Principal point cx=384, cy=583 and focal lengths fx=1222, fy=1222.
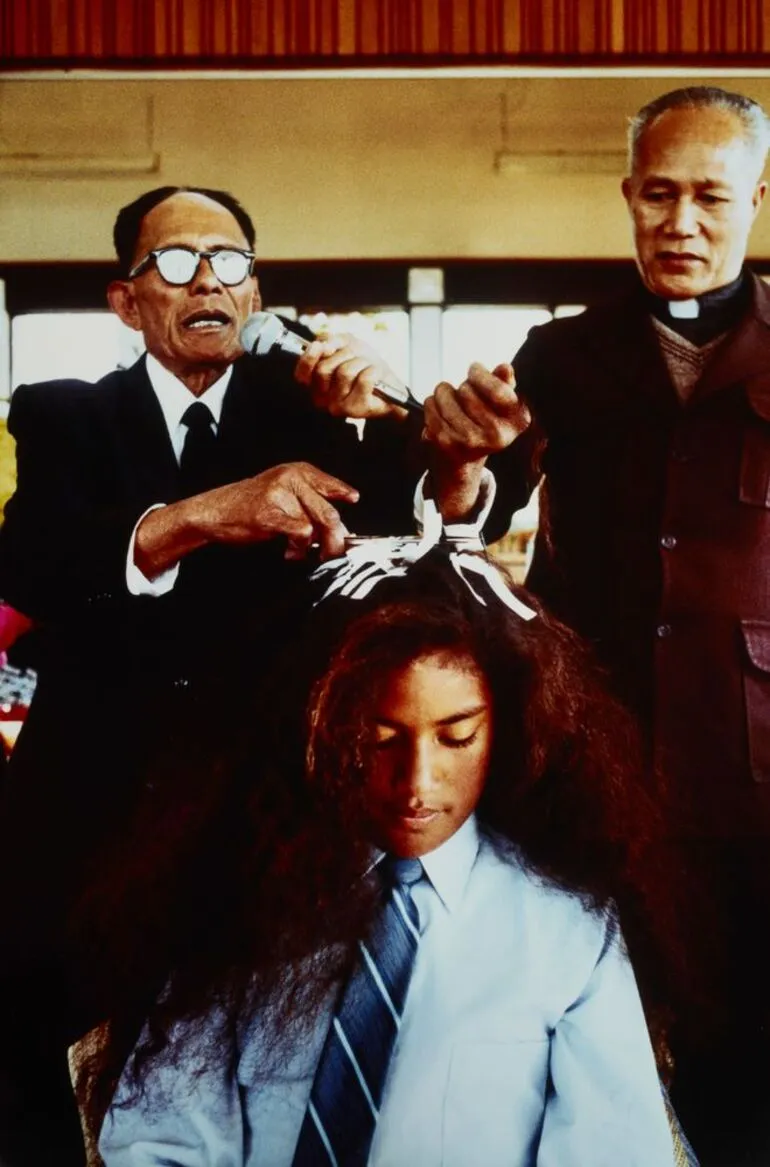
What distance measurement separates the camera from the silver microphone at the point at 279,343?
1.28 meters

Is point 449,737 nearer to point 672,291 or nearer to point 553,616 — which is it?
point 553,616

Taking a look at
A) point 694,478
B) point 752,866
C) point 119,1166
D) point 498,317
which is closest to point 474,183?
point 498,317

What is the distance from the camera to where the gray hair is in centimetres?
133

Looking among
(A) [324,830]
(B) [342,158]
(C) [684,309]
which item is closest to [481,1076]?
(A) [324,830]

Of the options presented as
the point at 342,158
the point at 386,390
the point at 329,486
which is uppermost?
the point at 342,158

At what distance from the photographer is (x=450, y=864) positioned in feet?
4.33

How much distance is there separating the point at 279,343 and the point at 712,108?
544 millimetres

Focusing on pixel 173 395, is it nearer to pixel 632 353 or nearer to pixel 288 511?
pixel 288 511

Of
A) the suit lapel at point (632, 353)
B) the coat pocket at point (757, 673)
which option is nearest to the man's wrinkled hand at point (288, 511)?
the suit lapel at point (632, 353)

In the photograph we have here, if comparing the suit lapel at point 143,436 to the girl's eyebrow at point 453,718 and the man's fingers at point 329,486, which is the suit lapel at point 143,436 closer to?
the man's fingers at point 329,486

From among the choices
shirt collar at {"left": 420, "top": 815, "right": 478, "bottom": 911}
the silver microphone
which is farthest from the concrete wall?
shirt collar at {"left": 420, "top": 815, "right": 478, "bottom": 911}

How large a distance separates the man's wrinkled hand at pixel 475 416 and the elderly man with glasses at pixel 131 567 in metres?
0.08

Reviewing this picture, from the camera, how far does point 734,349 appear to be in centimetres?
133

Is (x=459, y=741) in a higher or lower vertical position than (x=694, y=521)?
lower
